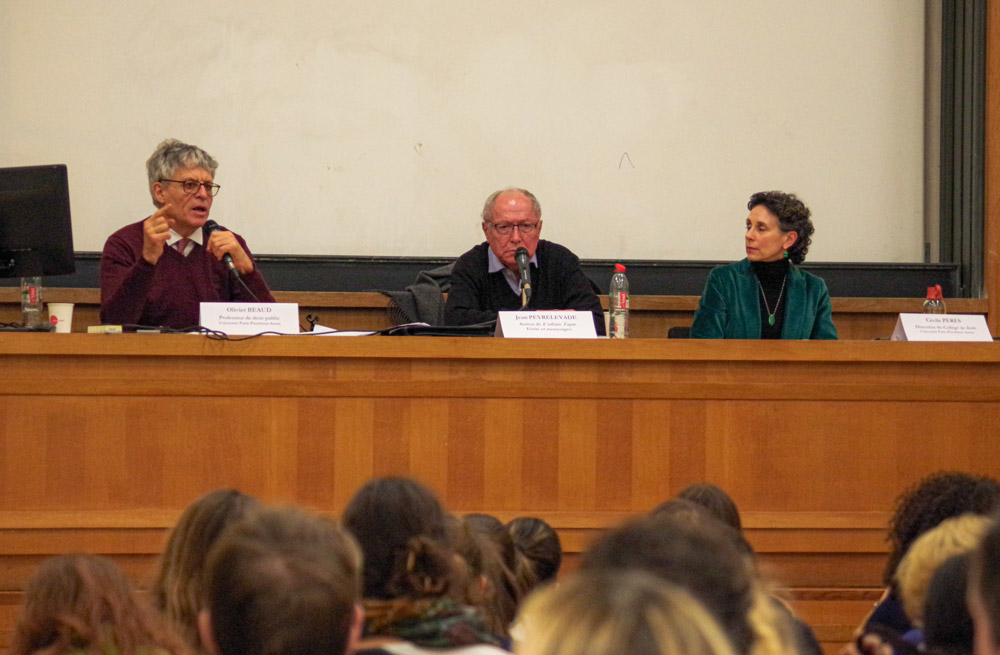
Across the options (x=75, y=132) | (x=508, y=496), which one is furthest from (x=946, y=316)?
(x=75, y=132)

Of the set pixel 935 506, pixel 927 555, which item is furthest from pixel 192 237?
pixel 927 555

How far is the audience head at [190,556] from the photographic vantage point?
5.57ft

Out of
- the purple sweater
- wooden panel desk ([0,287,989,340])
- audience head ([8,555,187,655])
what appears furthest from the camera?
wooden panel desk ([0,287,989,340])

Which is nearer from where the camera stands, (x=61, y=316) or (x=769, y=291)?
(x=61, y=316)

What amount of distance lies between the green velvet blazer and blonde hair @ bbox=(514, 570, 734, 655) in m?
3.09

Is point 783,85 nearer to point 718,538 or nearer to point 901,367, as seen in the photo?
point 901,367

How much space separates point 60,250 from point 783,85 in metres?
3.26

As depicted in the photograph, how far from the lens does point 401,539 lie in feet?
5.24

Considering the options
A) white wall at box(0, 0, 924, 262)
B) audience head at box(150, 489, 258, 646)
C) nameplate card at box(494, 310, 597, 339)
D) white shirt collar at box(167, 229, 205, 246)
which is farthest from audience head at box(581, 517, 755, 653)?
white wall at box(0, 0, 924, 262)

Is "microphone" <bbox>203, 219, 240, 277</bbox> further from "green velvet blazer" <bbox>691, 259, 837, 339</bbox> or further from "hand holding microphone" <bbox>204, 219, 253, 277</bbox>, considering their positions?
"green velvet blazer" <bbox>691, 259, 837, 339</bbox>

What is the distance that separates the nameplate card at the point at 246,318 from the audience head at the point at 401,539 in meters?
1.68

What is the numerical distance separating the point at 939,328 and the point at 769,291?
0.68 meters

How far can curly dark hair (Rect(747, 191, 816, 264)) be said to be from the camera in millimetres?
4020

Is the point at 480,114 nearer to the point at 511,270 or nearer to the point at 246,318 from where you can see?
the point at 511,270
